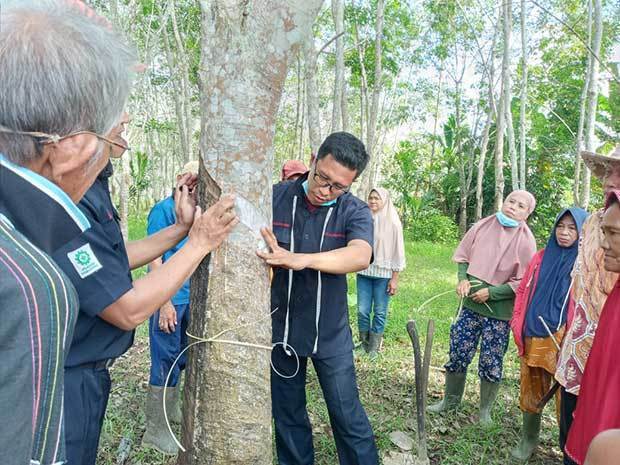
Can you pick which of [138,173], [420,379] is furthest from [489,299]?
[138,173]

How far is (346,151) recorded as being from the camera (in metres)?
2.32

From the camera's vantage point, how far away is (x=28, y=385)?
72 centimetres

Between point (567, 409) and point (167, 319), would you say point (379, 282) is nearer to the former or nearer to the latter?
point (167, 319)

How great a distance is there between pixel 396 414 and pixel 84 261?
2.88 m

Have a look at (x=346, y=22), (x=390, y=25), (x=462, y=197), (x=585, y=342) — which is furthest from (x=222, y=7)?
(x=462, y=197)

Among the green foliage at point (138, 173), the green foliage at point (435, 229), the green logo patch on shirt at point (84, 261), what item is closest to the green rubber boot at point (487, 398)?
the green logo patch on shirt at point (84, 261)

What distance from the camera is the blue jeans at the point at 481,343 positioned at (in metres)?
3.61

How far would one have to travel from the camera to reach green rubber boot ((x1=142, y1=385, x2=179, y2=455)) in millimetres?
2986

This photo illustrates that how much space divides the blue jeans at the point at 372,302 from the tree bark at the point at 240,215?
3357 millimetres

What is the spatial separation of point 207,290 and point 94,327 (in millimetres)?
375

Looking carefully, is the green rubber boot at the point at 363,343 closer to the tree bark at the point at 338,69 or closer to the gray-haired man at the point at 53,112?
the gray-haired man at the point at 53,112

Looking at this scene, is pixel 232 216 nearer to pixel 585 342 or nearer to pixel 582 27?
Answer: pixel 585 342

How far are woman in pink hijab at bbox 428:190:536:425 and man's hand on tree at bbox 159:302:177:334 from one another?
209cm

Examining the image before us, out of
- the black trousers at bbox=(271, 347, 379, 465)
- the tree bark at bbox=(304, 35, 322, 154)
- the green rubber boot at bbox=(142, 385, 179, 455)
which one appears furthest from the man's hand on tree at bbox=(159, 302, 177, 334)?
the tree bark at bbox=(304, 35, 322, 154)
